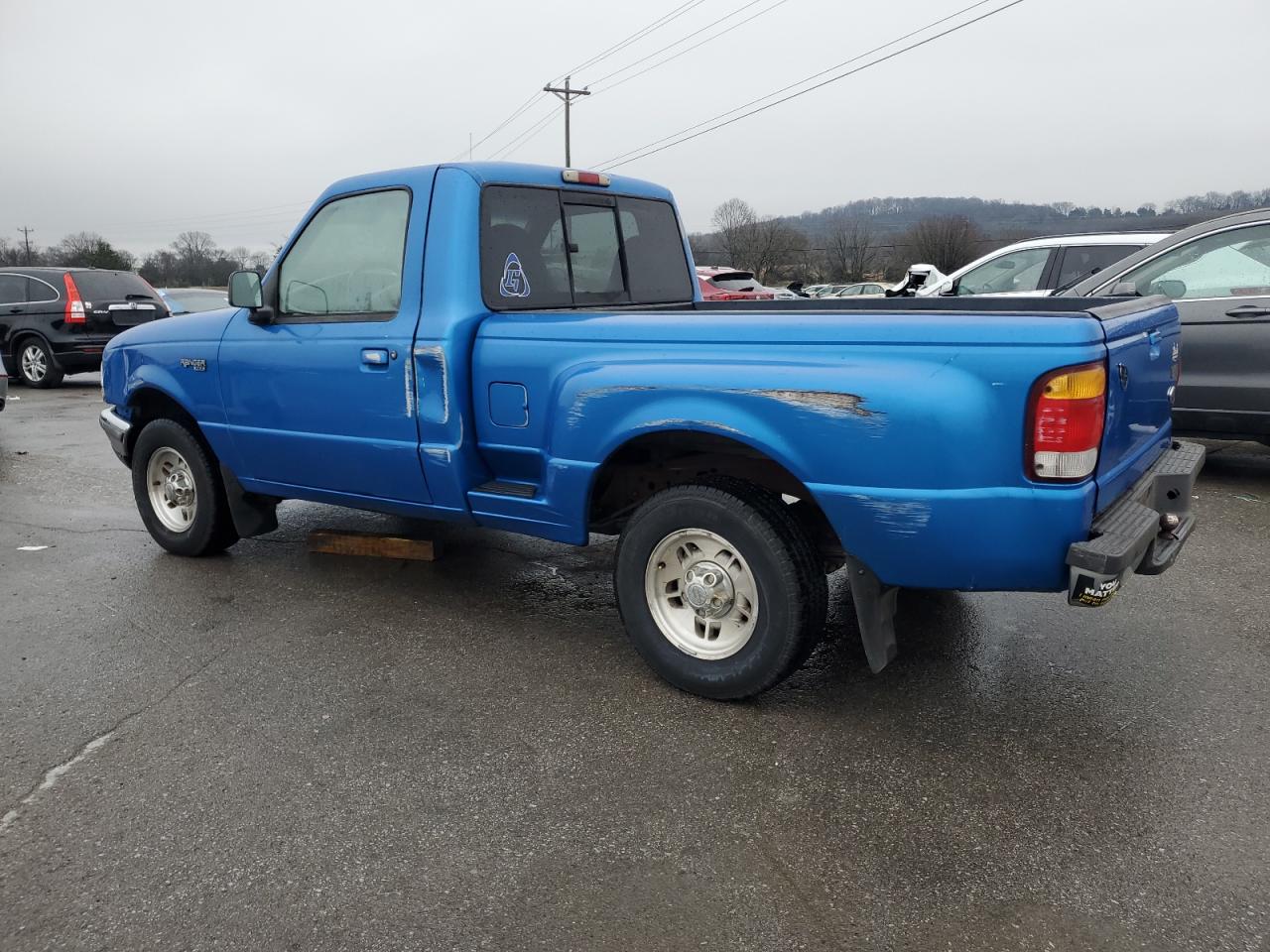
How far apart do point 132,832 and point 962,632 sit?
3167mm

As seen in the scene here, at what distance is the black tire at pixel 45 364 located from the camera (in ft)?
45.9

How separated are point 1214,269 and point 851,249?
2550 inches

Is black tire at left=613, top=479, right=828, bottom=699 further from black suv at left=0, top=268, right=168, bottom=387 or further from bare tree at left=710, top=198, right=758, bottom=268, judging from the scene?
bare tree at left=710, top=198, right=758, bottom=268

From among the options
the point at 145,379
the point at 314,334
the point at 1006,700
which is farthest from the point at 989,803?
the point at 145,379

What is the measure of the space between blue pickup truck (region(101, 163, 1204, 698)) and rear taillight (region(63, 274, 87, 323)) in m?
10.1

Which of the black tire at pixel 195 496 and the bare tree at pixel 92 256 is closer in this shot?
the black tire at pixel 195 496

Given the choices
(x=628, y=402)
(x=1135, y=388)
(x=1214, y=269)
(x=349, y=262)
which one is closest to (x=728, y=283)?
(x=1214, y=269)

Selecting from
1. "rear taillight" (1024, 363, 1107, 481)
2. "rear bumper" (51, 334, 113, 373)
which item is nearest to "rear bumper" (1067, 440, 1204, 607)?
"rear taillight" (1024, 363, 1107, 481)

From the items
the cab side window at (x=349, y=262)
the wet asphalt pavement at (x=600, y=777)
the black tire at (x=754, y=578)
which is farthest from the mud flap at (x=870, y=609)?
the cab side window at (x=349, y=262)

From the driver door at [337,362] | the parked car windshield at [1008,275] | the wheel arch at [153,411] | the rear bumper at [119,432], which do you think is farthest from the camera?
the parked car windshield at [1008,275]

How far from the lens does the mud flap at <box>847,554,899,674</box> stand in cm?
309

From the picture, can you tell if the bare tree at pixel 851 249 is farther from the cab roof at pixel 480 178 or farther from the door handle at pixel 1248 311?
the cab roof at pixel 480 178

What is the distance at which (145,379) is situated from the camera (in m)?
5.15

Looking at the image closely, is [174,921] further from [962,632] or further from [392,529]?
[392,529]
